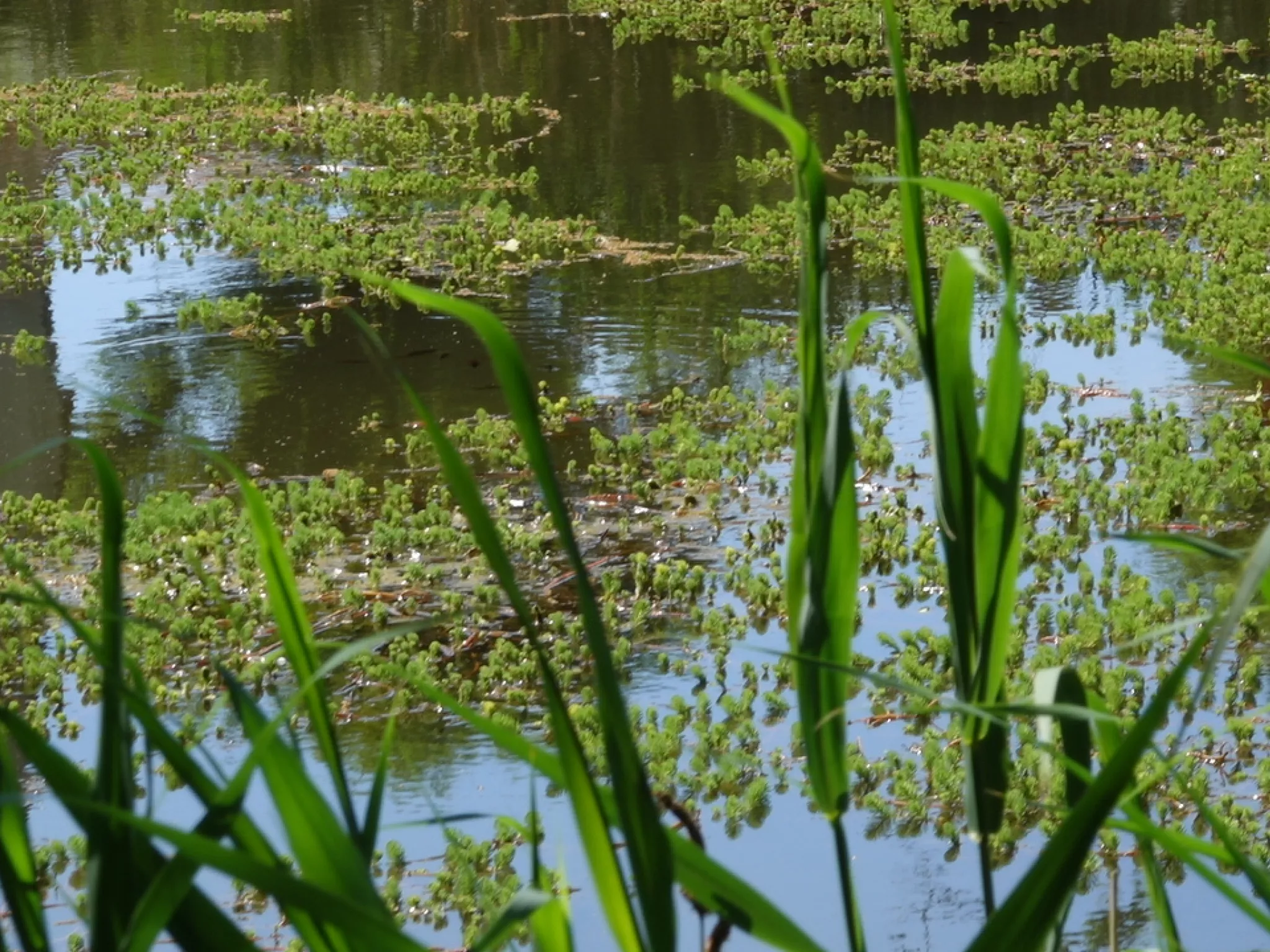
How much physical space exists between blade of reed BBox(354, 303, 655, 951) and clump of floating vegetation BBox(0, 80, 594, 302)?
22.9 feet

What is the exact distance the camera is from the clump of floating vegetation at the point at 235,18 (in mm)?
15617

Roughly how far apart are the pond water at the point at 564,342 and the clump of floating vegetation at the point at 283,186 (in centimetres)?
22

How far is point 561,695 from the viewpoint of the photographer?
1.17 metres

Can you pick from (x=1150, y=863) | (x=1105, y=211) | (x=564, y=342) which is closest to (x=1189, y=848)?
(x=1150, y=863)

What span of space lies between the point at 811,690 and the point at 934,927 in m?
2.33

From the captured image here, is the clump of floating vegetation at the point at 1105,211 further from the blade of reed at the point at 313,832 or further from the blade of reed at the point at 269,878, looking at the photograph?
the blade of reed at the point at 269,878

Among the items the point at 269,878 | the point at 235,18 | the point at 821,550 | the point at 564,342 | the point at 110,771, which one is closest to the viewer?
the point at 269,878

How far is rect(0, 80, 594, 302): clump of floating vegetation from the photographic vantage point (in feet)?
28.8

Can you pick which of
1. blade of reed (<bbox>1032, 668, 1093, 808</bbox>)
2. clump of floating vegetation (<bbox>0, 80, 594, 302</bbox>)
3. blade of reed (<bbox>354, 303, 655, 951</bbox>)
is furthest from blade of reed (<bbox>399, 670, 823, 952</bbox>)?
clump of floating vegetation (<bbox>0, 80, 594, 302</bbox>)

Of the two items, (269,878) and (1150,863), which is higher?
(269,878)

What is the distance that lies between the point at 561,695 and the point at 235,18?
15686 mm

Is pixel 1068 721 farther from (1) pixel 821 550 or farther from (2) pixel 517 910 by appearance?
(2) pixel 517 910

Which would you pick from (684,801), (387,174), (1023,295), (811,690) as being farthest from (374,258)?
(811,690)

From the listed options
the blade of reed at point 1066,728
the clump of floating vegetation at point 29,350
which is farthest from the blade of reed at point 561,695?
the clump of floating vegetation at point 29,350
